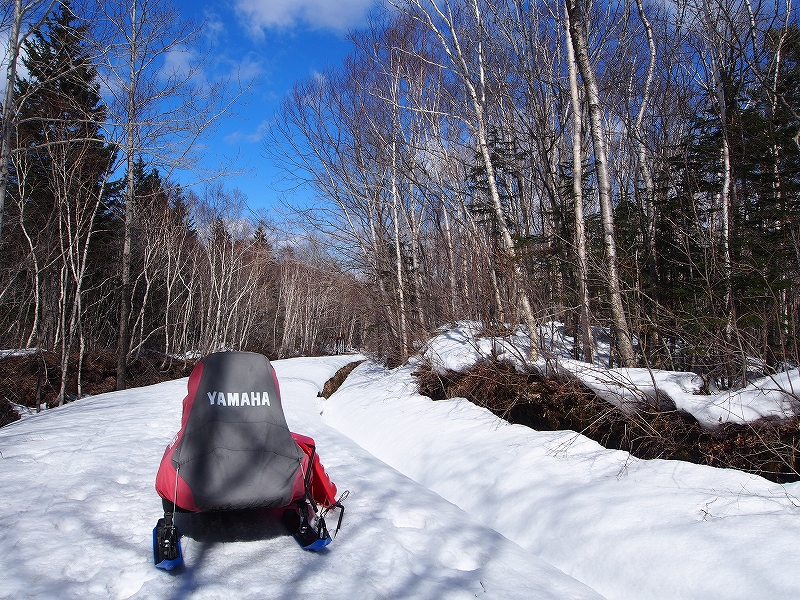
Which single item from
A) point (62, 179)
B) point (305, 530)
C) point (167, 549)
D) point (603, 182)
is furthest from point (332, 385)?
point (167, 549)

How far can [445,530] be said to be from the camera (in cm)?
358

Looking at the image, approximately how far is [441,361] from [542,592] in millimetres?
5958

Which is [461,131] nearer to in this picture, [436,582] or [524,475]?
[524,475]

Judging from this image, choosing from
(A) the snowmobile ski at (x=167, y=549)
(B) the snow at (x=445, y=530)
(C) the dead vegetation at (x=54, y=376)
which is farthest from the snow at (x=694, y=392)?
(C) the dead vegetation at (x=54, y=376)

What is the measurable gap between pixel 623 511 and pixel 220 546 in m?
2.69

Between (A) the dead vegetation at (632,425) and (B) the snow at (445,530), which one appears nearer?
(B) the snow at (445,530)

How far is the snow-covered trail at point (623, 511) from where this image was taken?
8.52 ft

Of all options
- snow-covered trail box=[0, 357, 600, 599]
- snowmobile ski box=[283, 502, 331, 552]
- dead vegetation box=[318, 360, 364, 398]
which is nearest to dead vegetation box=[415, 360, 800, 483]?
snow-covered trail box=[0, 357, 600, 599]

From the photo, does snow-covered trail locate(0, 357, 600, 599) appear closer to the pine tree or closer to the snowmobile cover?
the snowmobile cover

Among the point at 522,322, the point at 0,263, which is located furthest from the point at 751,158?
the point at 0,263

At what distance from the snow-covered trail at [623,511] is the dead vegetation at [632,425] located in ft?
0.70

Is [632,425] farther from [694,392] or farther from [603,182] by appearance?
[603,182]

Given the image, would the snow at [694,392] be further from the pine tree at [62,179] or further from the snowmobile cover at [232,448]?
the pine tree at [62,179]

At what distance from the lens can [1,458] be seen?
13.6ft
